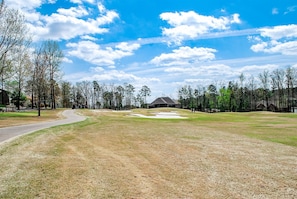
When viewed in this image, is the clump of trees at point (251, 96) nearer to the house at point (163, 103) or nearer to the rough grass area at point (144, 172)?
the house at point (163, 103)

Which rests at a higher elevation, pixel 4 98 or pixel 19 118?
pixel 4 98

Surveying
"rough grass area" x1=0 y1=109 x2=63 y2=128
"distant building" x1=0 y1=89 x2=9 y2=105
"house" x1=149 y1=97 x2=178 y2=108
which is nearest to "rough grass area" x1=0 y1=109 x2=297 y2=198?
"rough grass area" x1=0 y1=109 x2=63 y2=128

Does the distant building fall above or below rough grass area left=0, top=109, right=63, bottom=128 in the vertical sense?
above

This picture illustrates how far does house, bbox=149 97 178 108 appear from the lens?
113812 mm

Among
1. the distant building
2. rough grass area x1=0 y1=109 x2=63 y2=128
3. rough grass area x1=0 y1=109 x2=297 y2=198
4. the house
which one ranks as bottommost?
rough grass area x1=0 y1=109 x2=297 y2=198

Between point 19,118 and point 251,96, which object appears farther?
point 251,96

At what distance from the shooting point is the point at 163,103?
373 ft

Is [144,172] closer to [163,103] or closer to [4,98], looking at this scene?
[4,98]

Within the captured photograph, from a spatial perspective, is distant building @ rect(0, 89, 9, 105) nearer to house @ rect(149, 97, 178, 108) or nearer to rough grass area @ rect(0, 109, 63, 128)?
rough grass area @ rect(0, 109, 63, 128)

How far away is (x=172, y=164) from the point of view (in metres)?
9.25

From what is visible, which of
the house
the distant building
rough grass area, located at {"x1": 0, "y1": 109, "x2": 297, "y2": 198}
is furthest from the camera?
the house

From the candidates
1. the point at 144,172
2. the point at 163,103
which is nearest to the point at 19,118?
the point at 144,172

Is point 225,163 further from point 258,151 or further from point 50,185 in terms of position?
point 50,185

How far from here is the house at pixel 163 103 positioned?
114m
